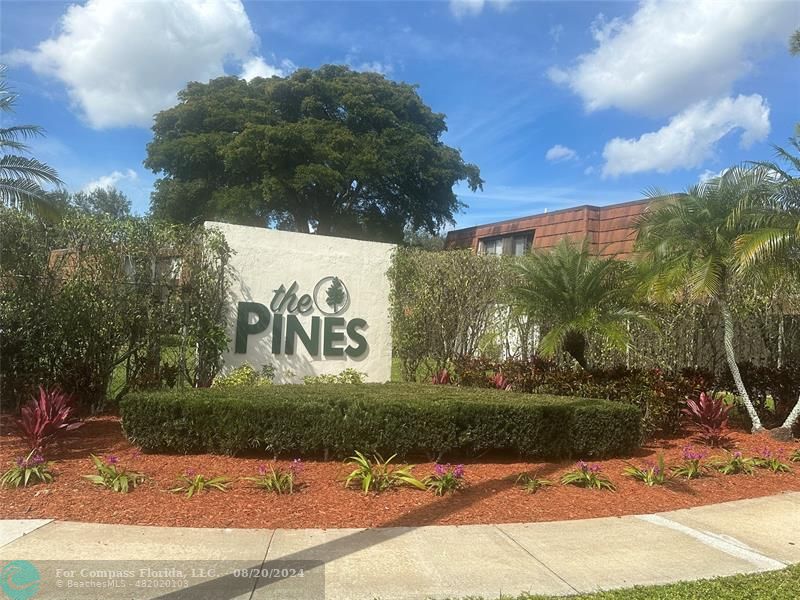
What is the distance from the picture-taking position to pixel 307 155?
2925 centimetres

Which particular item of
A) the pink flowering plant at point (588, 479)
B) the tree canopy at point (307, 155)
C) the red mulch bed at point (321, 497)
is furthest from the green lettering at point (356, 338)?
the tree canopy at point (307, 155)

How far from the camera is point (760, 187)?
8.80 m

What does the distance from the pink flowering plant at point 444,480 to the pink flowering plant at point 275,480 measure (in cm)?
126

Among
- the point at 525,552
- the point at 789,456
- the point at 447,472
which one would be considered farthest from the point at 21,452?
the point at 789,456

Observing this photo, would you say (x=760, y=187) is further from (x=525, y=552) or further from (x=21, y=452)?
(x=21, y=452)

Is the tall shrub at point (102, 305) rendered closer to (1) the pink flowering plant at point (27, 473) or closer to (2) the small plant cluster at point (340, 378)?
(2) the small plant cluster at point (340, 378)

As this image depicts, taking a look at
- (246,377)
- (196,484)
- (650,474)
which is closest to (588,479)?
(650,474)

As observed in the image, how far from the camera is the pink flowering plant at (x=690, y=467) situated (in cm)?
685

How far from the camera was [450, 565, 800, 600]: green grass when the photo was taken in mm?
3764

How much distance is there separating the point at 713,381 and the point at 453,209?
83.4ft

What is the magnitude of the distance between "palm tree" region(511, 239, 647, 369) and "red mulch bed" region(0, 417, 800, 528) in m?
2.28

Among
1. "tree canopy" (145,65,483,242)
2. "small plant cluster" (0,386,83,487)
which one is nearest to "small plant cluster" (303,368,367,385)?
"small plant cluster" (0,386,83,487)

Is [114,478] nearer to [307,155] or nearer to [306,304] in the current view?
[306,304]

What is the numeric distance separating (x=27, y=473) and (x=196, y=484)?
1523mm
